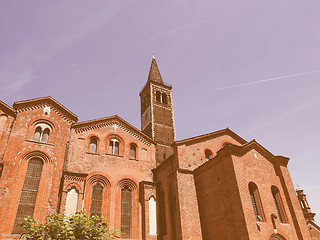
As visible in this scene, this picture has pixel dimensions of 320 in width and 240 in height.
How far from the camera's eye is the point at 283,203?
53.3ft

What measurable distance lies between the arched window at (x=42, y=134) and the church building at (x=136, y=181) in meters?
0.07

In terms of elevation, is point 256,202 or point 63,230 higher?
point 256,202

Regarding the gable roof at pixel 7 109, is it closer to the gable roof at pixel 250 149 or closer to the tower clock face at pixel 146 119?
the gable roof at pixel 250 149

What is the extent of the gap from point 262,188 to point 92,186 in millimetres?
11619

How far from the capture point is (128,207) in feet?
61.1

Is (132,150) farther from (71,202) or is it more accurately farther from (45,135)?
(45,135)

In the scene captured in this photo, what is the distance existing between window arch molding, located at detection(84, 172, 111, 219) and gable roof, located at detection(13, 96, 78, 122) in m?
5.04

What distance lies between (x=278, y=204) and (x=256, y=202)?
226cm

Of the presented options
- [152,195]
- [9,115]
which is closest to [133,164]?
[152,195]

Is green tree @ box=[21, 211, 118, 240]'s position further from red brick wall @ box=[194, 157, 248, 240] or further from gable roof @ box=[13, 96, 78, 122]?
gable roof @ box=[13, 96, 78, 122]

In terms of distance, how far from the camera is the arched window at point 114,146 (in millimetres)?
20562

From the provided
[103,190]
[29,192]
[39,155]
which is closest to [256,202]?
[103,190]

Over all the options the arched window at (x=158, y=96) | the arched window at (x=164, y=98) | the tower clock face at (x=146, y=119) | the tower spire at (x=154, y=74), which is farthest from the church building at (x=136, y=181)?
the tower spire at (x=154, y=74)

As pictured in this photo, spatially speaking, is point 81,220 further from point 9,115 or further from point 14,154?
point 9,115
